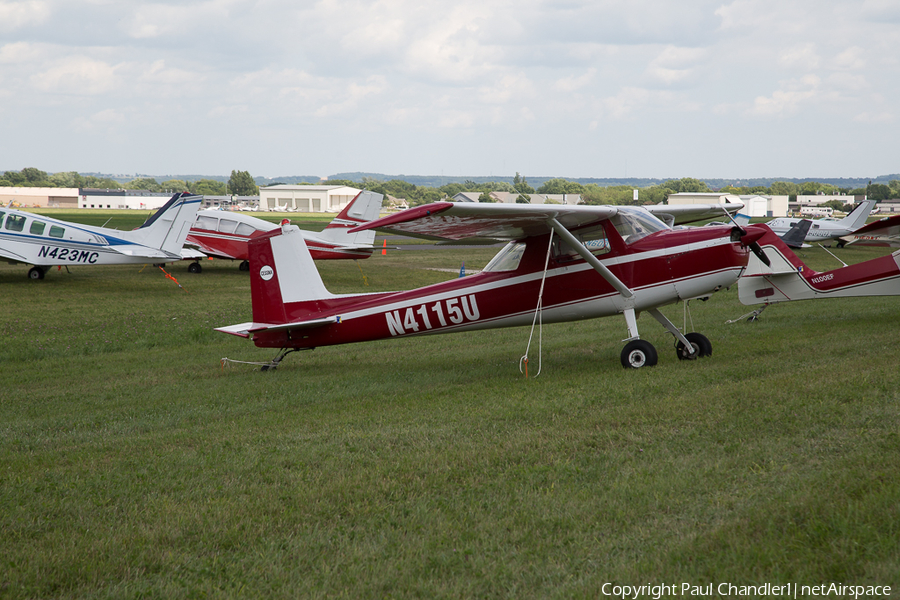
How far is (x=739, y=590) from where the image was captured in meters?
3.33

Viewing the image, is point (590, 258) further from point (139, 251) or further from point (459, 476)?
point (139, 251)

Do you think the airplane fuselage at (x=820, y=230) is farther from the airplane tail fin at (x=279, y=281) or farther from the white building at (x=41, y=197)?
the white building at (x=41, y=197)

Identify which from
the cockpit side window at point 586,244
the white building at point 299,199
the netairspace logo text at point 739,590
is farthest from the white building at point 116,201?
the netairspace logo text at point 739,590

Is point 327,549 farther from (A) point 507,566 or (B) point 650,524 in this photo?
(B) point 650,524

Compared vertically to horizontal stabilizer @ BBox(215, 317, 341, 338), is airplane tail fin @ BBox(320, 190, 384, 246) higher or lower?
higher

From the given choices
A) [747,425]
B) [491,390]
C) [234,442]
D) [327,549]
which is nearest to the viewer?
[327,549]

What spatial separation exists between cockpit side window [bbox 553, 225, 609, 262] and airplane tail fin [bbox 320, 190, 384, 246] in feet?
55.6

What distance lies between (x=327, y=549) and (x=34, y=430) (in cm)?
512

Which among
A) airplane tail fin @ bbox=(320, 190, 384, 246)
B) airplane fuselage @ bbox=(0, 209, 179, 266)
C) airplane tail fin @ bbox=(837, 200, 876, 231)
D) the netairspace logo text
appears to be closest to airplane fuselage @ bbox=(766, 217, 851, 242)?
airplane tail fin @ bbox=(837, 200, 876, 231)

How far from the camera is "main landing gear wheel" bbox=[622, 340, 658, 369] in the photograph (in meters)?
9.24

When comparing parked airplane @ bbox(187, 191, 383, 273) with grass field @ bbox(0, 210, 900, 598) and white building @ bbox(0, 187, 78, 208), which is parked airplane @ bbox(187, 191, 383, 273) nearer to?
grass field @ bbox(0, 210, 900, 598)

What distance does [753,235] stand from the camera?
356 inches

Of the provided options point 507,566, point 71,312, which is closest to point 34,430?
point 507,566

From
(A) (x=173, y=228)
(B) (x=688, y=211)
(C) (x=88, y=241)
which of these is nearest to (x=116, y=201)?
(C) (x=88, y=241)
